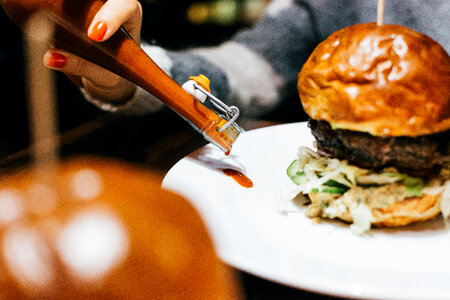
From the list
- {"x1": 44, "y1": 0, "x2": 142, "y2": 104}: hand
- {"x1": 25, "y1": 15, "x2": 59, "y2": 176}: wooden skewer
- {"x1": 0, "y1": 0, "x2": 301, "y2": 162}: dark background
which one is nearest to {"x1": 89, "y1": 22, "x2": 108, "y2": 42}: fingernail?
{"x1": 44, "y1": 0, "x2": 142, "y2": 104}: hand

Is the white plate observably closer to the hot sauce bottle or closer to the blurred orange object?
the hot sauce bottle

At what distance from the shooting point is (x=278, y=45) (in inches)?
112

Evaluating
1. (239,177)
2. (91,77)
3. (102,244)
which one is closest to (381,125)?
(239,177)

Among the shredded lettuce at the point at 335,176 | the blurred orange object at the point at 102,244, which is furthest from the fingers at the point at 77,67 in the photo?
the blurred orange object at the point at 102,244

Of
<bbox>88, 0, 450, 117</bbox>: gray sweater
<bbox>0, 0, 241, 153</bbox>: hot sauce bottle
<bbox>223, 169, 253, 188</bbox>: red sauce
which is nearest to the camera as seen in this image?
<bbox>0, 0, 241, 153</bbox>: hot sauce bottle

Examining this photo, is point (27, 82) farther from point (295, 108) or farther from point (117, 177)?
point (117, 177)

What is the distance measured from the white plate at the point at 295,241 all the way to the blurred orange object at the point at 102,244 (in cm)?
36

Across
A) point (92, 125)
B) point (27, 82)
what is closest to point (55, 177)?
point (92, 125)

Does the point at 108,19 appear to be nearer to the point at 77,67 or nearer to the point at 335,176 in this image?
the point at 77,67

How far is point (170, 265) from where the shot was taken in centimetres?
26

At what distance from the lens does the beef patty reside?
3.92 feet

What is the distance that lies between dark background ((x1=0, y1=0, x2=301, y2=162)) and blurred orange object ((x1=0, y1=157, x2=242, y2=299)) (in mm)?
1645

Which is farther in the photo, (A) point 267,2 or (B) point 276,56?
(A) point 267,2

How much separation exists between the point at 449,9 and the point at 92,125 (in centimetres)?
224
